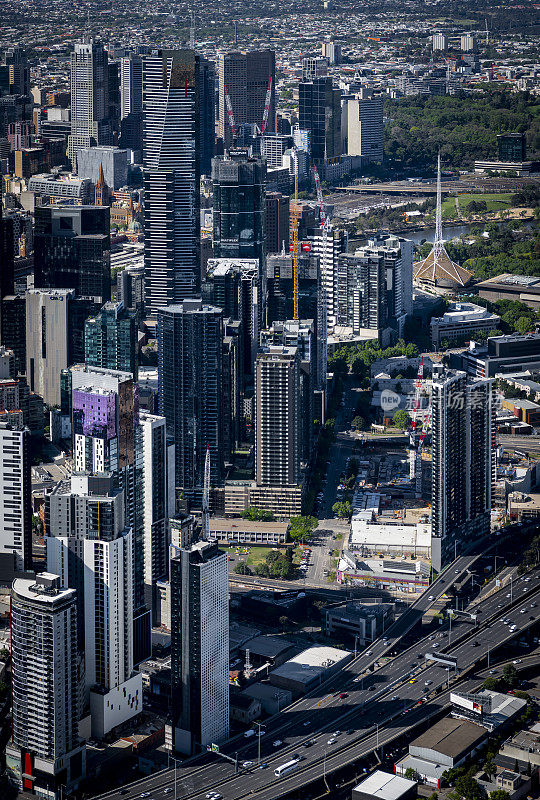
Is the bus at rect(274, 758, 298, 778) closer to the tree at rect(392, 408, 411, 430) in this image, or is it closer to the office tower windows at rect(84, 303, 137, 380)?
the office tower windows at rect(84, 303, 137, 380)

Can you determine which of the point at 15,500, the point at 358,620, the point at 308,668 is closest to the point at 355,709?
the point at 308,668

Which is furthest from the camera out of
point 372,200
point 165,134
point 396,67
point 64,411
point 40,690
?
point 396,67

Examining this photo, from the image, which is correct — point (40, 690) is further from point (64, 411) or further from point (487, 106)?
point (487, 106)

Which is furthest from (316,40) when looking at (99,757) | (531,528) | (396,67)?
(99,757)

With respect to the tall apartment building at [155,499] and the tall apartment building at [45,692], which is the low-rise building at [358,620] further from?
the tall apartment building at [45,692]

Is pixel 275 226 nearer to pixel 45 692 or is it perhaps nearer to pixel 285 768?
pixel 285 768

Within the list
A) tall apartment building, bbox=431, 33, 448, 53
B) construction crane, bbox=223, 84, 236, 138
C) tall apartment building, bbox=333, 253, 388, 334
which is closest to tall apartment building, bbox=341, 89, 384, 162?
construction crane, bbox=223, 84, 236, 138
